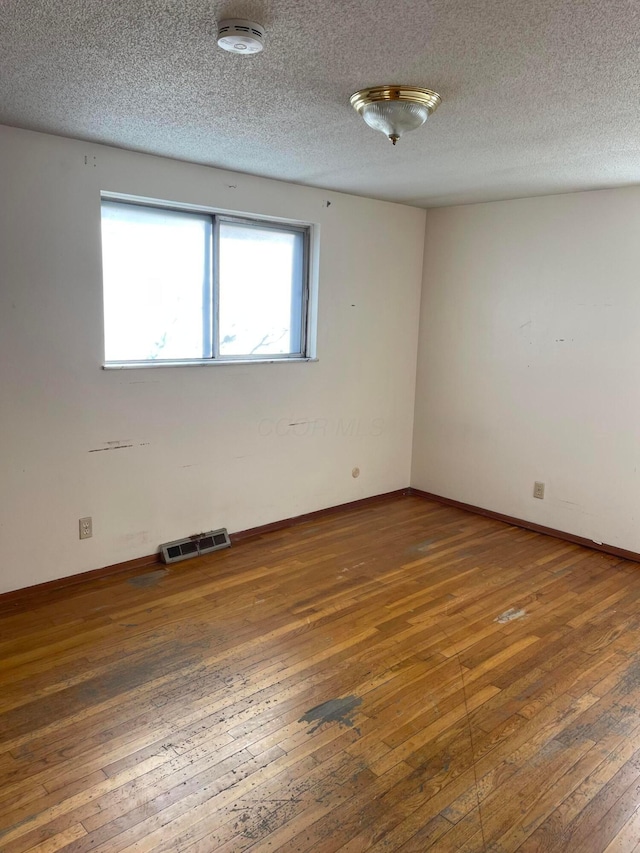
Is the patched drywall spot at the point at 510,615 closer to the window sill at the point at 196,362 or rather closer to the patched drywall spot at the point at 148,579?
the patched drywall spot at the point at 148,579

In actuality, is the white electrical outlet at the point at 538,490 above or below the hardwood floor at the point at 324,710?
above

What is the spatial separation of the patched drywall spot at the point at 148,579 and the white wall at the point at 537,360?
2.50 meters

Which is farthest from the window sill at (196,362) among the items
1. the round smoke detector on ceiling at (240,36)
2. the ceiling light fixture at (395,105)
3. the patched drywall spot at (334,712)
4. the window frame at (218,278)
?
the patched drywall spot at (334,712)

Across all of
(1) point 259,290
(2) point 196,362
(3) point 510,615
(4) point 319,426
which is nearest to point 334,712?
(3) point 510,615

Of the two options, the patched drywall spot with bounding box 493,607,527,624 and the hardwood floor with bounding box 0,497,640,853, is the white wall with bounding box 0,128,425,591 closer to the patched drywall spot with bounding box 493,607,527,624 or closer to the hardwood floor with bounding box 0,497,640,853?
the hardwood floor with bounding box 0,497,640,853

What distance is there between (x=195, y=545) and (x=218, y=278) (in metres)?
1.70

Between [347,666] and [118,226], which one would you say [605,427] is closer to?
[347,666]

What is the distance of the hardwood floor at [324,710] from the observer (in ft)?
6.02

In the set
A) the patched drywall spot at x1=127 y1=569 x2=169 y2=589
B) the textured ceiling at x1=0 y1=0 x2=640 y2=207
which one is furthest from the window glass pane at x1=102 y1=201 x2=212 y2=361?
the patched drywall spot at x1=127 y1=569 x2=169 y2=589

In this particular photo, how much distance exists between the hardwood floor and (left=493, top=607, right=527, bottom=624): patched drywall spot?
0.01 meters

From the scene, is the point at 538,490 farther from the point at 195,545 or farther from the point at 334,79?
the point at 334,79

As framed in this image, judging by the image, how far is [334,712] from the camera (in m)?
2.34

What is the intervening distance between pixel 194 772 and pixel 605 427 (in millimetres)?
3245

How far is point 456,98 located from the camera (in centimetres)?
220
